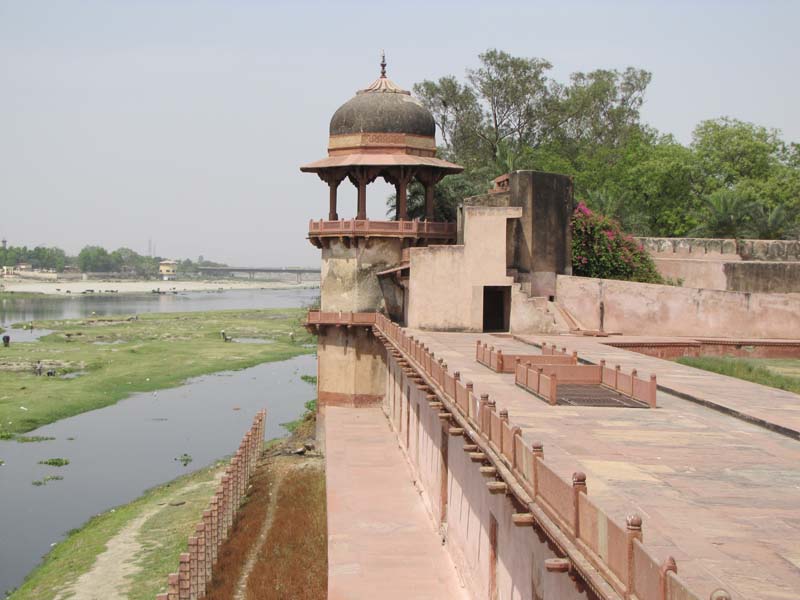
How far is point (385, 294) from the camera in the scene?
125ft

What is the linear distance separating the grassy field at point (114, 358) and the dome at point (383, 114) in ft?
41.7

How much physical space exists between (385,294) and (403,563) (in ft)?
56.5

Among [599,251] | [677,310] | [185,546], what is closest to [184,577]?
[185,546]

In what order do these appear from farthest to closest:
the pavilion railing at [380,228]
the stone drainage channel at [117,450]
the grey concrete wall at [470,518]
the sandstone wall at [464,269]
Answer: the pavilion railing at [380,228] → the sandstone wall at [464,269] → the stone drainage channel at [117,450] → the grey concrete wall at [470,518]

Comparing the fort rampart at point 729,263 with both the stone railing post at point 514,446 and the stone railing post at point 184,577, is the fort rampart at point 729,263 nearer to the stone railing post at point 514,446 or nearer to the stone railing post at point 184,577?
the stone railing post at point 184,577

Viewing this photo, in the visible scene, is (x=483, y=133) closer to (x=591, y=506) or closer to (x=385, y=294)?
(x=385, y=294)

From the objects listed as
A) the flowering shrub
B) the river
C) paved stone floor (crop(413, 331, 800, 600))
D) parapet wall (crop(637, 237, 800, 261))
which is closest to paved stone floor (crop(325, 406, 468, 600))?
paved stone floor (crop(413, 331, 800, 600))

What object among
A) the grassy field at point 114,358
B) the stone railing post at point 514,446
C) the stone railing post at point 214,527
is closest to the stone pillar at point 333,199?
the grassy field at point 114,358

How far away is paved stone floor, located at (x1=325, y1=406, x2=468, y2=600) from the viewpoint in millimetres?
20438

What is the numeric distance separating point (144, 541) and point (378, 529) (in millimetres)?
8753

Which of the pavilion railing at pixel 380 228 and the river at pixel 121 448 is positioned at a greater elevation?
the pavilion railing at pixel 380 228

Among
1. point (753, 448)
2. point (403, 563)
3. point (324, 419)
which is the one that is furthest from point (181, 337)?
point (753, 448)

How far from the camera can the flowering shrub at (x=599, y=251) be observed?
3850 cm

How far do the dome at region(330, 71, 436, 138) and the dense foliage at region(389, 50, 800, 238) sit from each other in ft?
45.1
